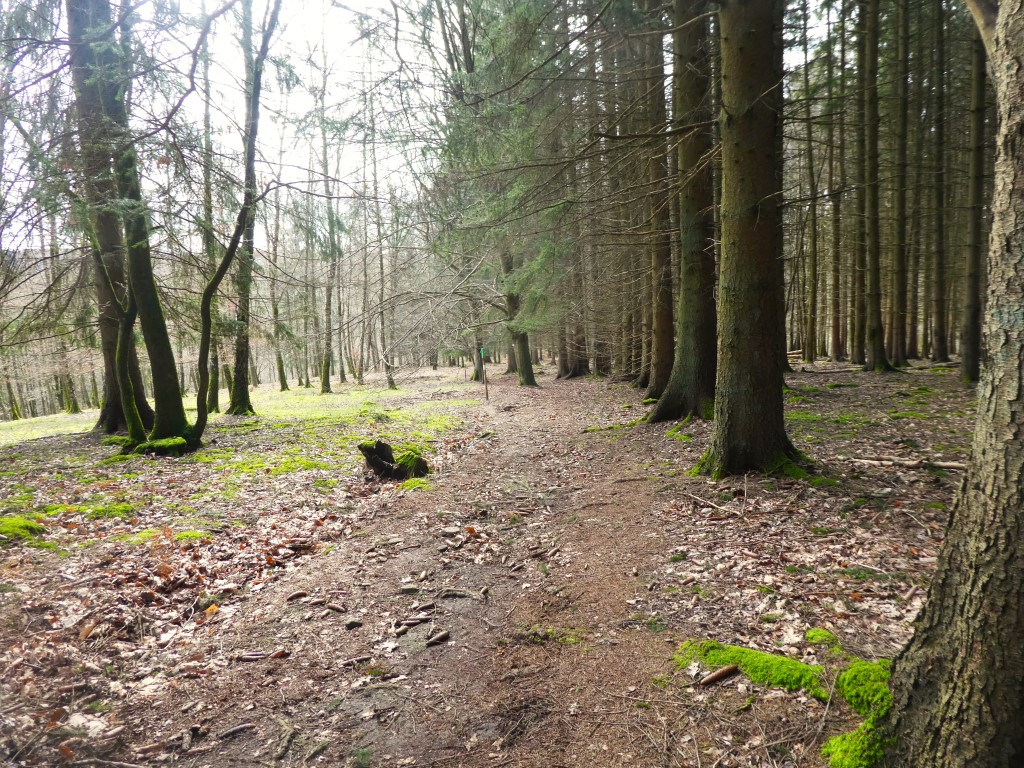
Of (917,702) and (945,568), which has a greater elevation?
(945,568)

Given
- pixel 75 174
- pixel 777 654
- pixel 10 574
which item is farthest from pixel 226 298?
pixel 777 654

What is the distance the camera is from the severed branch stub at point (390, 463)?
26.5 ft

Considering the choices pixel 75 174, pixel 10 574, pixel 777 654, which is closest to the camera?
pixel 777 654

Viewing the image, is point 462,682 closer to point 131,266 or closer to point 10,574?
point 10,574

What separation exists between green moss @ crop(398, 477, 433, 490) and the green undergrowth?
496cm

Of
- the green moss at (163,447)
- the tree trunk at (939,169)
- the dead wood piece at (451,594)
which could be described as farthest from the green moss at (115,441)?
the tree trunk at (939,169)

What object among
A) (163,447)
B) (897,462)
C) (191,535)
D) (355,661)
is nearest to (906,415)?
(897,462)

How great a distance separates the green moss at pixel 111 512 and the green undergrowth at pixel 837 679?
6352 mm

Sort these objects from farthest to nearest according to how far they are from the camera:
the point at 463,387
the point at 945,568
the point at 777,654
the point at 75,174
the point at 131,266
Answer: the point at 463,387
the point at 131,266
the point at 75,174
the point at 777,654
the point at 945,568

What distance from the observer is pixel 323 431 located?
474 inches

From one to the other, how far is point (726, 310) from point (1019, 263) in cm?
409

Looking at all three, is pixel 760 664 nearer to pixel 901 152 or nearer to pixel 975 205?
pixel 975 205

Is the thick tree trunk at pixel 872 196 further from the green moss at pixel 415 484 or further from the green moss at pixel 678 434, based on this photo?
the green moss at pixel 415 484

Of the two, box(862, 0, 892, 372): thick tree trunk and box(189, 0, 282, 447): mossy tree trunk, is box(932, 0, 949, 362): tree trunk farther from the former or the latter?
box(189, 0, 282, 447): mossy tree trunk
